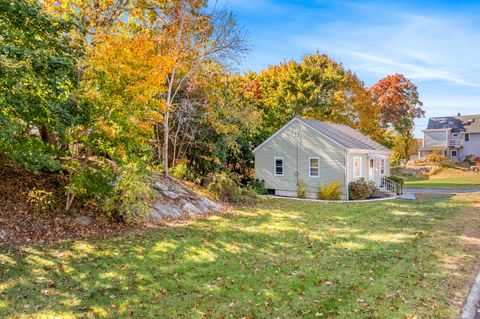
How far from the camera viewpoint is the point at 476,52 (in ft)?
74.7

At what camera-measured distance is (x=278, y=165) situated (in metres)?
23.8

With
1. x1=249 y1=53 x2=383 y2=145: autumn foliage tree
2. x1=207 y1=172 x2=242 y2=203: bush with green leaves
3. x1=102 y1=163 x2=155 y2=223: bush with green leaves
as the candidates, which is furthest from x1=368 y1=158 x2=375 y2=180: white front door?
x1=102 y1=163 x2=155 y2=223: bush with green leaves

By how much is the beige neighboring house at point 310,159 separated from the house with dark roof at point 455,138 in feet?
105

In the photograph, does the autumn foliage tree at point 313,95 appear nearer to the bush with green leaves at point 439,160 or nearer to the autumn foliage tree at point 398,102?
the autumn foliage tree at point 398,102

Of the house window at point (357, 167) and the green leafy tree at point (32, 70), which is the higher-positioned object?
the green leafy tree at point (32, 70)

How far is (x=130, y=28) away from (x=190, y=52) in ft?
12.9

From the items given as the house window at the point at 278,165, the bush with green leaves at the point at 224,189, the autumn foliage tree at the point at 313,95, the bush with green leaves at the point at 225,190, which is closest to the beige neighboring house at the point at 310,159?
the house window at the point at 278,165

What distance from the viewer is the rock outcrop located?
1274 cm

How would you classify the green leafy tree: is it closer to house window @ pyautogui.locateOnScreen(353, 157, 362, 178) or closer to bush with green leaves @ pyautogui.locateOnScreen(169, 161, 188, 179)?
bush with green leaves @ pyautogui.locateOnScreen(169, 161, 188, 179)

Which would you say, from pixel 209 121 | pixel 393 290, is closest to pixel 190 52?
pixel 209 121

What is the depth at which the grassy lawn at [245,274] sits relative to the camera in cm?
542

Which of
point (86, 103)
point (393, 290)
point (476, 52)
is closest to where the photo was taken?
point (393, 290)

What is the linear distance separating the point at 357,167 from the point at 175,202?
13.4 m

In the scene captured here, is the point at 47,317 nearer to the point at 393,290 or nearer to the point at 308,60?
the point at 393,290
